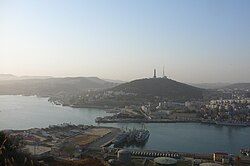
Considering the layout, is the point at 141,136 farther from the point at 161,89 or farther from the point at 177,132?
the point at 161,89

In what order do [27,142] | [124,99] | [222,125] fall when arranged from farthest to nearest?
[124,99] → [222,125] → [27,142]

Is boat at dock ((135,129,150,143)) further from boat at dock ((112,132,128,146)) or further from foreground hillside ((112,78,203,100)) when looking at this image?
foreground hillside ((112,78,203,100))

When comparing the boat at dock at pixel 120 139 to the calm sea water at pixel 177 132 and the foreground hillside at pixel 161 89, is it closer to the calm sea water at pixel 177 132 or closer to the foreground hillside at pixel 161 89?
the calm sea water at pixel 177 132

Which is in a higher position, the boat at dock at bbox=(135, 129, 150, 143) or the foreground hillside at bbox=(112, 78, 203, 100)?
the foreground hillside at bbox=(112, 78, 203, 100)

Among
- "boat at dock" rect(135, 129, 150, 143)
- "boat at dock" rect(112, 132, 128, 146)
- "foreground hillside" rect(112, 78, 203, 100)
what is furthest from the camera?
"foreground hillside" rect(112, 78, 203, 100)

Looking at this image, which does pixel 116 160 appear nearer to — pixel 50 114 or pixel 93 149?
pixel 93 149

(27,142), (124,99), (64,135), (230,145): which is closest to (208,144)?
(230,145)

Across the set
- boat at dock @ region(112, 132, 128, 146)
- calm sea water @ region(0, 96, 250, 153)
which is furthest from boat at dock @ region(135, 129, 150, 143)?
boat at dock @ region(112, 132, 128, 146)

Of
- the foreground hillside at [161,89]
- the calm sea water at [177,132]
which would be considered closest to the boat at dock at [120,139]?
the calm sea water at [177,132]
